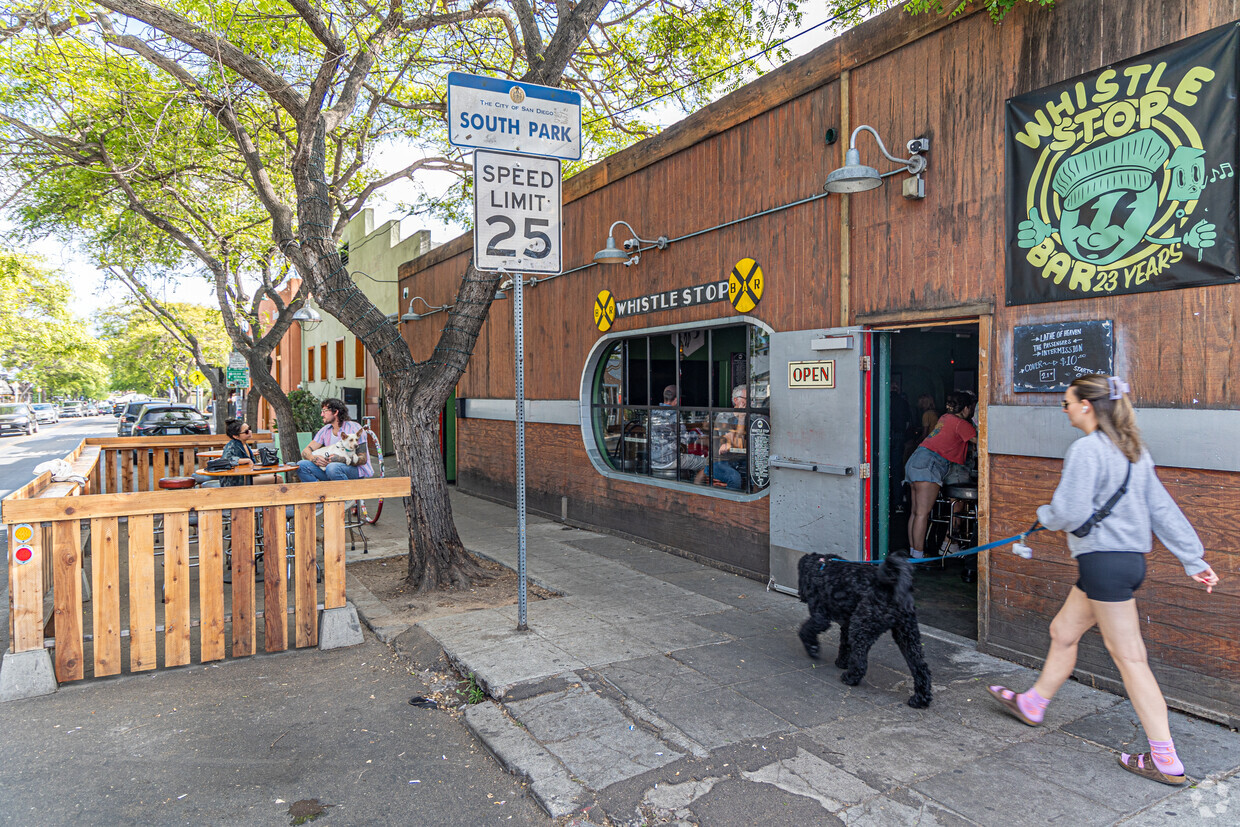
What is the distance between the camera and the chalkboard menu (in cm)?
443

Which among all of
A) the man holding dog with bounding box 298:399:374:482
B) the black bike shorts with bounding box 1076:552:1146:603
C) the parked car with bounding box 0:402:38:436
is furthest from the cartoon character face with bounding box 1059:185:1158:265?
the parked car with bounding box 0:402:38:436

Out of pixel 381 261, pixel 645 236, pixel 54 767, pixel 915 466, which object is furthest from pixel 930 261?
pixel 381 261

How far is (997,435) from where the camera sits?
4.96 meters

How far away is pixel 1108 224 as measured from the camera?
445 cm

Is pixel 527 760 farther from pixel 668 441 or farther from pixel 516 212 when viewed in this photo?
pixel 668 441

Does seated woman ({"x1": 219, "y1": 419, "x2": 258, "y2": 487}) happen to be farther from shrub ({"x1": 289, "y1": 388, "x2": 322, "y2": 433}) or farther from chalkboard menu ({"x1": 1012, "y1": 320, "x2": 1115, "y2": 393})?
shrub ({"x1": 289, "y1": 388, "x2": 322, "y2": 433})

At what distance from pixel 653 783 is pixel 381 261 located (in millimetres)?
19007

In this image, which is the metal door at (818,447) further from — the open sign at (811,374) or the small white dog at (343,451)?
the small white dog at (343,451)

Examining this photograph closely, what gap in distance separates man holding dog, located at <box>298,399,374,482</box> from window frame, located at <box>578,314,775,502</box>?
2.96 meters

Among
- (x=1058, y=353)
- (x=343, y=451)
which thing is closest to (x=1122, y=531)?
(x=1058, y=353)

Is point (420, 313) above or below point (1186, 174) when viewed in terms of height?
above

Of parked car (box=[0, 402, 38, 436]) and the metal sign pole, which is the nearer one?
the metal sign pole

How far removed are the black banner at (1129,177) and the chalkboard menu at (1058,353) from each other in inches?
8.0

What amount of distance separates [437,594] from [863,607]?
398 cm
